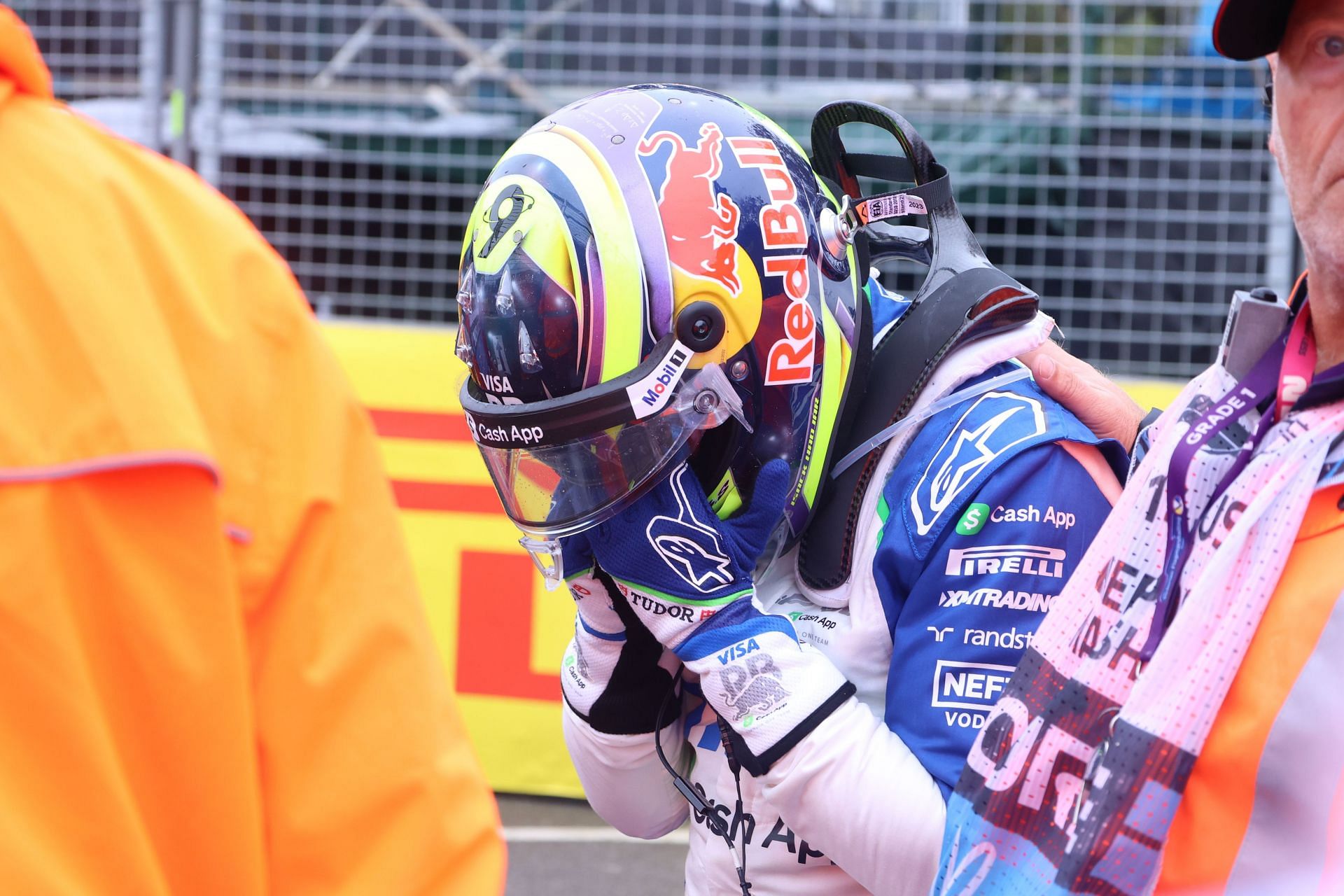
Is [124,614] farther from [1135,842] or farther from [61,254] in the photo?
[1135,842]

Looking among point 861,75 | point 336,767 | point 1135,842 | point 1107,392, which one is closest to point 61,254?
point 336,767

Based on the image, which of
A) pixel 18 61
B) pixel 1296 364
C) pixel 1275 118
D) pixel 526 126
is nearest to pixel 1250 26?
pixel 1275 118

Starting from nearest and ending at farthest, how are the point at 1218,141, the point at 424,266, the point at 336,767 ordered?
the point at 336,767 → the point at 1218,141 → the point at 424,266

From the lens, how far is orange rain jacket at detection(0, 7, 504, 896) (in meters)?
0.88

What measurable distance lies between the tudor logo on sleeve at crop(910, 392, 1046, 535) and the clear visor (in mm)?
252

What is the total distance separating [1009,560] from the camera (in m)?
1.58

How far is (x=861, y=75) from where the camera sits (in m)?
4.85

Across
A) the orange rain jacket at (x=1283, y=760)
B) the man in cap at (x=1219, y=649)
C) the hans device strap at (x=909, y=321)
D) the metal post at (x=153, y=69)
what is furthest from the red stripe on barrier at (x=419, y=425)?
the orange rain jacket at (x=1283, y=760)

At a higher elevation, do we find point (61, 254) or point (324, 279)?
point (61, 254)

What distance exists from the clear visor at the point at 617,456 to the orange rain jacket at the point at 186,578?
0.68 m

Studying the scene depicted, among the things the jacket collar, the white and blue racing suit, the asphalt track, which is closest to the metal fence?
the asphalt track

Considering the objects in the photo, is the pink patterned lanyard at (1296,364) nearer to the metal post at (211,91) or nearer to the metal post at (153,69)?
the metal post at (211,91)

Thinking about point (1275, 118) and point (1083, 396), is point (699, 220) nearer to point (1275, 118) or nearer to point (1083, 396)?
point (1083, 396)

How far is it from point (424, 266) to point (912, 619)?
3.88 meters
